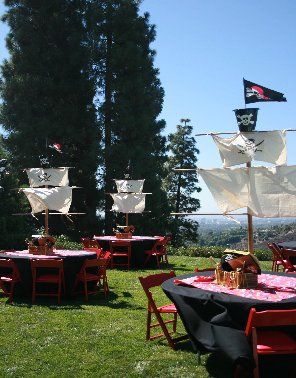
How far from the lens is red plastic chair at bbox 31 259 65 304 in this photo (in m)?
8.91

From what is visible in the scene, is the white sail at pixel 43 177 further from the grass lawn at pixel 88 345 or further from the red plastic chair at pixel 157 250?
the grass lawn at pixel 88 345

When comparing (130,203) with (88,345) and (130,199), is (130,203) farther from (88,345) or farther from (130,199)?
(88,345)

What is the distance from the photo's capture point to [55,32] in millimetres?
26828

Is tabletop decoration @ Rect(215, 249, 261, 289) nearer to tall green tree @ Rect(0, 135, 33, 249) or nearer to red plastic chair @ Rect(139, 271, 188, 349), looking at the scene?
red plastic chair @ Rect(139, 271, 188, 349)

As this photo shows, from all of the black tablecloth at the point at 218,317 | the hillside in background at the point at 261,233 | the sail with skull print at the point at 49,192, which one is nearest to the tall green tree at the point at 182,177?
the hillside in background at the point at 261,233

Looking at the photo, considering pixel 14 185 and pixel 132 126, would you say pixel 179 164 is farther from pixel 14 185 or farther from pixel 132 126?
pixel 14 185

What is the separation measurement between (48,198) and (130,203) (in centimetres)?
626

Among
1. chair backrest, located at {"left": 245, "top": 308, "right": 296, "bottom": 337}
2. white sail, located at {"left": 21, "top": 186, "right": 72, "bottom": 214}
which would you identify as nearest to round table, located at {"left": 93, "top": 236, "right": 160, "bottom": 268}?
white sail, located at {"left": 21, "top": 186, "right": 72, "bottom": 214}

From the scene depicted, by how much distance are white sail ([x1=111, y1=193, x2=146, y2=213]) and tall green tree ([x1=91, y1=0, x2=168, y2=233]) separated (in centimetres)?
776

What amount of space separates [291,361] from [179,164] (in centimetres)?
3022

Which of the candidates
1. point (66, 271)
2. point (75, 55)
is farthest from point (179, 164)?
point (66, 271)

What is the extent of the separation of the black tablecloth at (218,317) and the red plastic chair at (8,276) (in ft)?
14.8

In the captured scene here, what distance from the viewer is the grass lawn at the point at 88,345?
218 inches

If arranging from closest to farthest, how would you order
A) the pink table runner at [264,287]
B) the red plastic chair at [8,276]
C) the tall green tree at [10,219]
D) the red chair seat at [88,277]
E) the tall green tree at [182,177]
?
1. the pink table runner at [264,287]
2. the red plastic chair at [8,276]
3. the red chair seat at [88,277]
4. the tall green tree at [10,219]
5. the tall green tree at [182,177]
